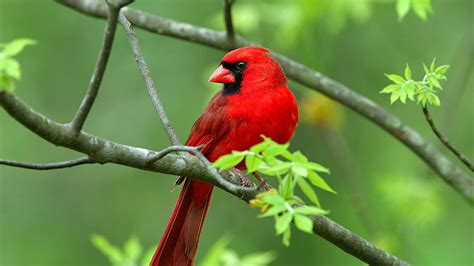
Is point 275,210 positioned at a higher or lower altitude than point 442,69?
lower

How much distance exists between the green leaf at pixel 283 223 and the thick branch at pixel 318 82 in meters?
Result: 1.73

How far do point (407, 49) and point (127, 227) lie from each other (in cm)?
254

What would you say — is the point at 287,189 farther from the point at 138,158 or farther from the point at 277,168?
the point at 138,158

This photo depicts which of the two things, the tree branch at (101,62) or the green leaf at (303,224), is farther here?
the tree branch at (101,62)

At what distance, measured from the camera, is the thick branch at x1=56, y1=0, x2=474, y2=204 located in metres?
3.61

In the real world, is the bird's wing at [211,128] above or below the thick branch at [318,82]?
below

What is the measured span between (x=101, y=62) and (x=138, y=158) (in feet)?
1.12

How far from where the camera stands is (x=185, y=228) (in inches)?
132

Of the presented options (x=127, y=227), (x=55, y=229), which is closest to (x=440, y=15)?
(x=127, y=227)

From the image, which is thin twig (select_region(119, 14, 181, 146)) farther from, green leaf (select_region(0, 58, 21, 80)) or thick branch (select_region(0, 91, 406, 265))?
green leaf (select_region(0, 58, 21, 80))

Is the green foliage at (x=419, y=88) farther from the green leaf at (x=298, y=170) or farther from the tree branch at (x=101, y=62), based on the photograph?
the tree branch at (x=101, y=62)

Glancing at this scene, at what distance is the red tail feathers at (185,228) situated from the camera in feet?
10.5

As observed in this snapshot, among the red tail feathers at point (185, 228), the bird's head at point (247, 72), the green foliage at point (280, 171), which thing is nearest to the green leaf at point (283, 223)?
the green foliage at point (280, 171)

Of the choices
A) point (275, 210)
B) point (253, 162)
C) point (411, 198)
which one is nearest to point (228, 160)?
point (253, 162)
